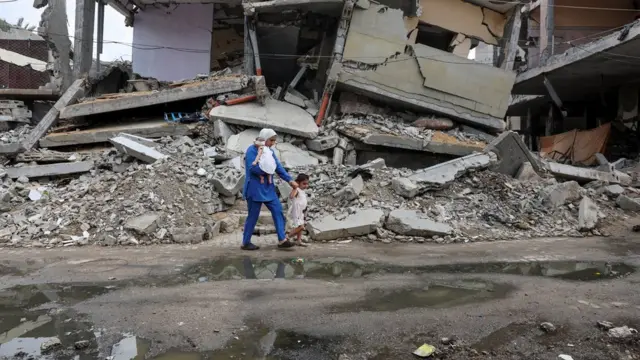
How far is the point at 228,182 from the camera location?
770 cm

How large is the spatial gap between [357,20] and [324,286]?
9.26m

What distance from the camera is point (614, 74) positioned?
14922 mm

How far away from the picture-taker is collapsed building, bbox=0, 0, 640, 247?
691 cm

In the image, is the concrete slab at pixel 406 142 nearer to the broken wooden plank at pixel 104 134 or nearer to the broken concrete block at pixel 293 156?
the broken concrete block at pixel 293 156

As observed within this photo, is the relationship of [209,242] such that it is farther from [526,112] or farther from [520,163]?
[526,112]

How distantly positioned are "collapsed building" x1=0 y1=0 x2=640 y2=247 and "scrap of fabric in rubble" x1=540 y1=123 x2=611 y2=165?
313cm

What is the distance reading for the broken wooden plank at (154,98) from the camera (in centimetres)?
1104

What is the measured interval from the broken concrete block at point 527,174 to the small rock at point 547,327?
670 cm

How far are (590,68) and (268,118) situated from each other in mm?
10708

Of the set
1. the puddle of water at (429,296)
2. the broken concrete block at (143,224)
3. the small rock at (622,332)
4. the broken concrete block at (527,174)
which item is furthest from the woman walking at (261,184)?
the broken concrete block at (527,174)

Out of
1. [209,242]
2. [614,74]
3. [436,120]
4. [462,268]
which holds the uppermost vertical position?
[614,74]

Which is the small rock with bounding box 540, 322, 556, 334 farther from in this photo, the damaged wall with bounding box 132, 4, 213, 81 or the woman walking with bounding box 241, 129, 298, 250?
the damaged wall with bounding box 132, 4, 213, 81

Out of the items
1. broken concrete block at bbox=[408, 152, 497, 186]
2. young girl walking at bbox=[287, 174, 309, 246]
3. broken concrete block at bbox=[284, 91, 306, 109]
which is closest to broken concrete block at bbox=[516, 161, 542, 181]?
broken concrete block at bbox=[408, 152, 497, 186]

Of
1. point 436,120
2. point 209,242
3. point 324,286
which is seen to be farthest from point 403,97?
point 324,286
